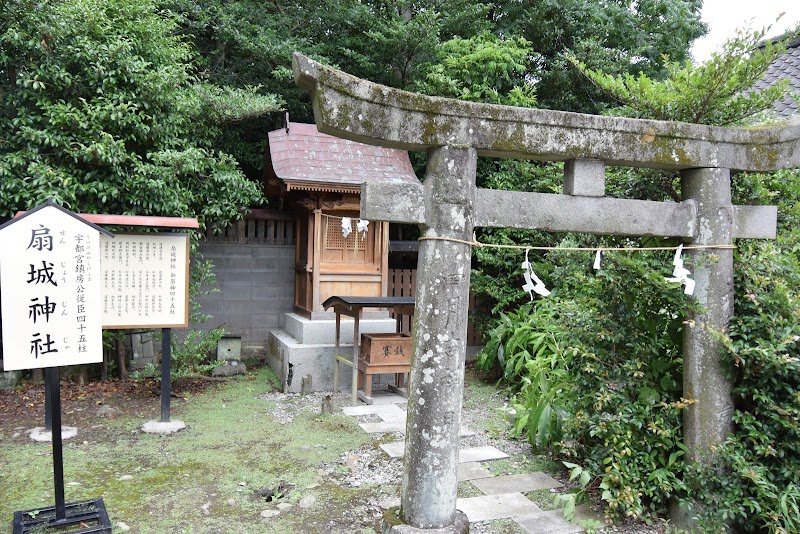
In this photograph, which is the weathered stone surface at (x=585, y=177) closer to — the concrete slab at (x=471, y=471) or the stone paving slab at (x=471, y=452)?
the concrete slab at (x=471, y=471)

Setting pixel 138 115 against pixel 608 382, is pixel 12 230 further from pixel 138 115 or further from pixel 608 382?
pixel 608 382

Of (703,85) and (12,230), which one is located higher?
(703,85)

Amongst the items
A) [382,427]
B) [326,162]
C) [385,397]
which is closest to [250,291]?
[326,162]

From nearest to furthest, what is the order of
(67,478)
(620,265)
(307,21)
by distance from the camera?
1. (620,265)
2. (67,478)
3. (307,21)

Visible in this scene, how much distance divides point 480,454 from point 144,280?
438 cm

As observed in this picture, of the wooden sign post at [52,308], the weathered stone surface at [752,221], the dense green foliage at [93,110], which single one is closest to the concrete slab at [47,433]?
the wooden sign post at [52,308]

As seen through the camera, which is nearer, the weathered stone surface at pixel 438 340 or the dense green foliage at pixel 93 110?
the weathered stone surface at pixel 438 340

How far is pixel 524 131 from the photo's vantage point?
3.76 metres

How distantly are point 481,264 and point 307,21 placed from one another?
7.04 metres

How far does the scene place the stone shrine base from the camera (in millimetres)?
3525

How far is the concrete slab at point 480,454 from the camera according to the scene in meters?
5.61

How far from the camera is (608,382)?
4457 millimetres

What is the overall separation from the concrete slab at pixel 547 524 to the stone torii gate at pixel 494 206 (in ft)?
2.61

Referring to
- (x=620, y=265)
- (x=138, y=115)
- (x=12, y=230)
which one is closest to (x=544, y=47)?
(x=138, y=115)
